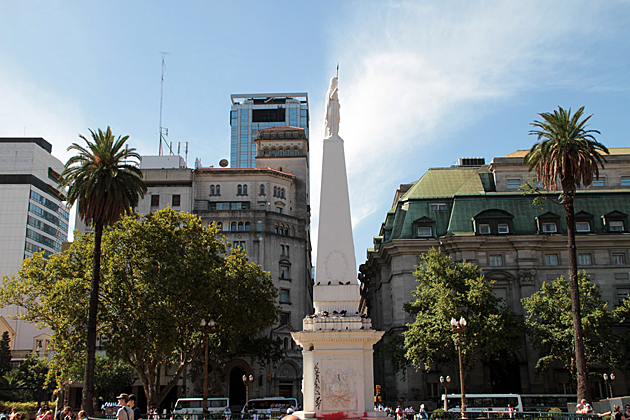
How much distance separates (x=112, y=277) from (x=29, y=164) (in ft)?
219

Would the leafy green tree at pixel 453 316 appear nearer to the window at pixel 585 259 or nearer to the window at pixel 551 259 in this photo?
the window at pixel 551 259

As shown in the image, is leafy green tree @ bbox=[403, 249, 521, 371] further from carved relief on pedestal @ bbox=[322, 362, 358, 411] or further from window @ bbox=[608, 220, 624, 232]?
carved relief on pedestal @ bbox=[322, 362, 358, 411]

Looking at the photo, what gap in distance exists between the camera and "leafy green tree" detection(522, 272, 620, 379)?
144 feet

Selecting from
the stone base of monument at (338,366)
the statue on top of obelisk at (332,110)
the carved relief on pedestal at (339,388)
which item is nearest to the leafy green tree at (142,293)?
the statue on top of obelisk at (332,110)

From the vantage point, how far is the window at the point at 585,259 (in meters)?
54.0

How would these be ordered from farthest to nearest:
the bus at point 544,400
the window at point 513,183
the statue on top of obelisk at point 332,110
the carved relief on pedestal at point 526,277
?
the window at point 513,183 → the carved relief on pedestal at point 526,277 → the bus at point 544,400 → the statue on top of obelisk at point 332,110

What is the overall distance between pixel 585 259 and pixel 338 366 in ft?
137

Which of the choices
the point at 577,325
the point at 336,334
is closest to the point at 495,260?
the point at 577,325

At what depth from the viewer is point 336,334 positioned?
19.8 m

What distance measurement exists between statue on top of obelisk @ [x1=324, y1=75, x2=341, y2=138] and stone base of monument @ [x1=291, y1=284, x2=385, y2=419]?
23.8 ft

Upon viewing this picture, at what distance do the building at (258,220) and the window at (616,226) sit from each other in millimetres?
30688

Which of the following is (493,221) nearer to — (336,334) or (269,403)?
(269,403)

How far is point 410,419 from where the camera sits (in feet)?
127

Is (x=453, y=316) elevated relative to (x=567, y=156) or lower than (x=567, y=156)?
lower
